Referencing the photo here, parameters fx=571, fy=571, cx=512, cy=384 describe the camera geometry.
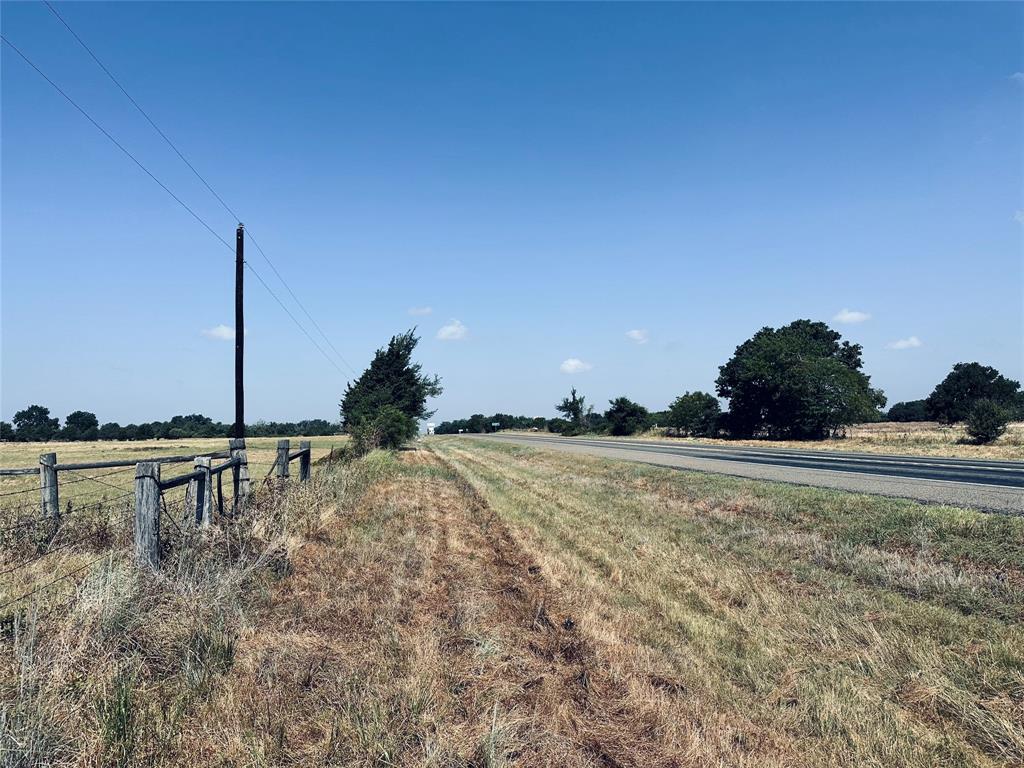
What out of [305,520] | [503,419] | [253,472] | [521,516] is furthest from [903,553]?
[503,419]

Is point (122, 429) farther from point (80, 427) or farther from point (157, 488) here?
point (157, 488)

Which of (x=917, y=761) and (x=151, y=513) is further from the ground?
(x=151, y=513)

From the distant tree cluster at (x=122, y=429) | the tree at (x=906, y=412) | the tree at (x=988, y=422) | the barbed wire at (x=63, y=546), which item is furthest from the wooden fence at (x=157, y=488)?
the tree at (x=906, y=412)

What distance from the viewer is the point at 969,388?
7694 cm

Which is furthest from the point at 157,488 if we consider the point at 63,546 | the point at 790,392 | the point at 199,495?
the point at 790,392

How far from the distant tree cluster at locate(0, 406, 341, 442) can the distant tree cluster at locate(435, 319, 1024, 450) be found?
47.1m

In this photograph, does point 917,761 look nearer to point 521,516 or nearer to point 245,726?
point 245,726

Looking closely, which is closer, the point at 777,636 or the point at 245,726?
the point at 245,726

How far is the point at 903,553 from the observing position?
7918 mm

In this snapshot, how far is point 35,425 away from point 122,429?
26.8 m

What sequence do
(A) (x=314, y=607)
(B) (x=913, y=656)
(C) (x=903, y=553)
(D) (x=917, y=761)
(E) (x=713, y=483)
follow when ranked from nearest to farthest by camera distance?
(D) (x=917, y=761) → (B) (x=913, y=656) → (A) (x=314, y=607) → (C) (x=903, y=553) → (E) (x=713, y=483)

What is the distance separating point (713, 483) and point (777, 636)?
10.6 m

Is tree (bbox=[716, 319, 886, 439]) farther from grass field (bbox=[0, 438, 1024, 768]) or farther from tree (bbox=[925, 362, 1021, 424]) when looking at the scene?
grass field (bbox=[0, 438, 1024, 768])

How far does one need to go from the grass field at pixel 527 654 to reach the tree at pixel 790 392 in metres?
40.8
